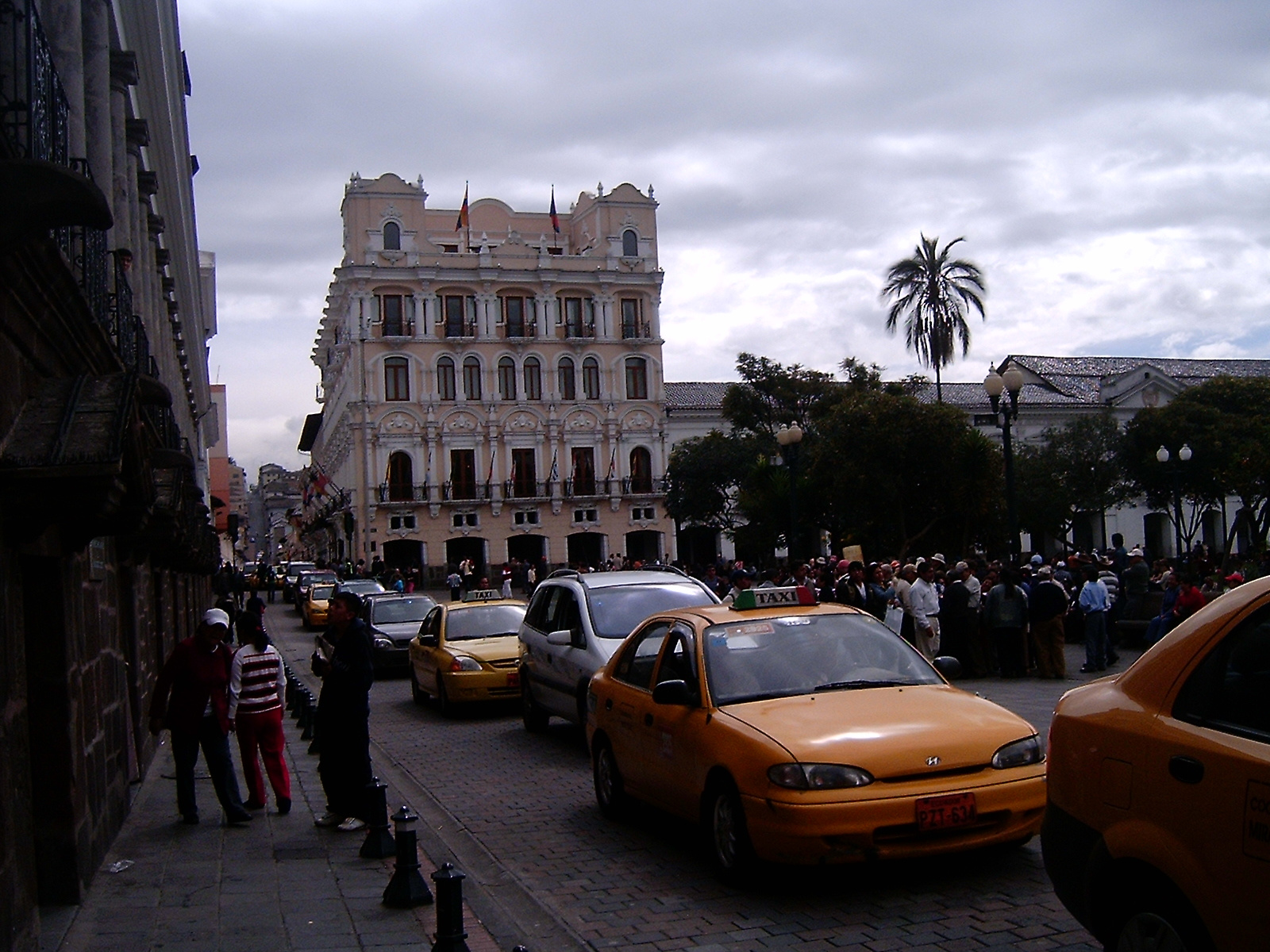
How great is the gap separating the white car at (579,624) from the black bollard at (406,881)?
512cm

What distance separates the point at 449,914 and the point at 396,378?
63.3 metres

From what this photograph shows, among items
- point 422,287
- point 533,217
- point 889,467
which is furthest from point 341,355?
point 889,467

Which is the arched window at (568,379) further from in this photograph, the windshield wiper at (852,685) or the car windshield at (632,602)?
the windshield wiper at (852,685)

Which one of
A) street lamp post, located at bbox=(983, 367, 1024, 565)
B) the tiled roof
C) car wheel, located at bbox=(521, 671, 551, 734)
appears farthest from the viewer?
the tiled roof

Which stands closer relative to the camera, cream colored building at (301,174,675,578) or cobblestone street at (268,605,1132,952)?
cobblestone street at (268,605,1132,952)


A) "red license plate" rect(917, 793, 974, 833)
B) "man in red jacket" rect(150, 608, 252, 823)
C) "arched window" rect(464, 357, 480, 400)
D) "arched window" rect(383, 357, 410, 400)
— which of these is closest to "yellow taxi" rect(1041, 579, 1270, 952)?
"red license plate" rect(917, 793, 974, 833)

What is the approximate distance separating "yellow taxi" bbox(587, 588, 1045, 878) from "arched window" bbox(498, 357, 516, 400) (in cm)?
6055

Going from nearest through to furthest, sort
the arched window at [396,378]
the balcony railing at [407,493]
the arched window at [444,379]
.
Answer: the balcony railing at [407,493] < the arched window at [396,378] < the arched window at [444,379]

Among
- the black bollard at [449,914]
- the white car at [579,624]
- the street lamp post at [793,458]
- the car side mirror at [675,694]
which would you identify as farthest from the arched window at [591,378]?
the black bollard at [449,914]

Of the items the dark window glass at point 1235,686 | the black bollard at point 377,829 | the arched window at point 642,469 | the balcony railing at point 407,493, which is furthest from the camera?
the arched window at point 642,469

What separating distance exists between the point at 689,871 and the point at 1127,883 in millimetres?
3773

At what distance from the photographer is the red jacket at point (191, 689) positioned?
9750 millimetres

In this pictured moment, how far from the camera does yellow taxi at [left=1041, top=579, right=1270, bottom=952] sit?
3.86 meters

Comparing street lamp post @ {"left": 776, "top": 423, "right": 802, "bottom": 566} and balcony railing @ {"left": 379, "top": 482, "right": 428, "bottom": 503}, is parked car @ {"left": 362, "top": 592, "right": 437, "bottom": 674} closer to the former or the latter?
street lamp post @ {"left": 776, "top": 423, "right": 802, "bottom": 566}
